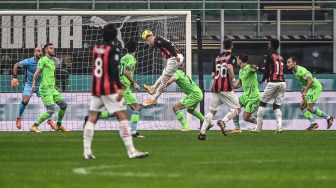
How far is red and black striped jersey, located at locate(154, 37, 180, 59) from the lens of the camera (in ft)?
70.4

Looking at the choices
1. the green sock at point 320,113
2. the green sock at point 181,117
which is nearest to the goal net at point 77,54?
the green sock at point 181,117

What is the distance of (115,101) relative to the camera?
13344mm

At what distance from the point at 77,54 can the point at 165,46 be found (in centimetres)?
571

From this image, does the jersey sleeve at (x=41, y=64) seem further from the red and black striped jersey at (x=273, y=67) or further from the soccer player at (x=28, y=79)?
the red and black striped jersey at (x=273, y=67)

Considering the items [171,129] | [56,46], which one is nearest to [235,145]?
[171,129]

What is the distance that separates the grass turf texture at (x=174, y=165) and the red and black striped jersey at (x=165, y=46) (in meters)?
3.71

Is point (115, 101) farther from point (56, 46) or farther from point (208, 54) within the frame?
point (208, 54)

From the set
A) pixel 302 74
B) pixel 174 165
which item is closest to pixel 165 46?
pixel 302 74

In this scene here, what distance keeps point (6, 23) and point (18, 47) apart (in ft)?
2.54

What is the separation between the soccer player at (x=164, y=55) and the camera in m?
21.4

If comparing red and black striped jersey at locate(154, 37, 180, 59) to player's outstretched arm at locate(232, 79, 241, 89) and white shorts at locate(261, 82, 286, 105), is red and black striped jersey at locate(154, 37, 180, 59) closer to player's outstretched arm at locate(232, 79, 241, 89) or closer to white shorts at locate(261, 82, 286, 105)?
player's outstretched arm at locate(232, 79, 241, 89)

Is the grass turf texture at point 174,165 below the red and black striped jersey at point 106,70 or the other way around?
below

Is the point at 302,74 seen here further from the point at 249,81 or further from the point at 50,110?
the point at 50,110

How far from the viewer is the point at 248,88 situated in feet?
83.1
